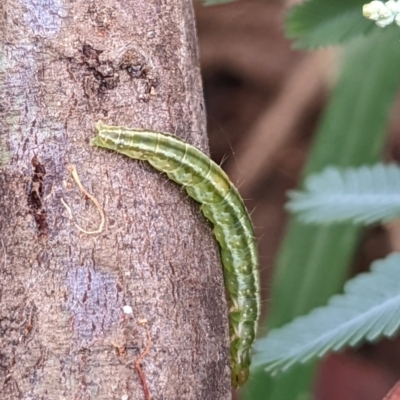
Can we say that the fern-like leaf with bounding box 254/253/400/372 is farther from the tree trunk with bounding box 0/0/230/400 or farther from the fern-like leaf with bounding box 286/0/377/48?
the fern-like leaf with bounding box 286/0/377/48

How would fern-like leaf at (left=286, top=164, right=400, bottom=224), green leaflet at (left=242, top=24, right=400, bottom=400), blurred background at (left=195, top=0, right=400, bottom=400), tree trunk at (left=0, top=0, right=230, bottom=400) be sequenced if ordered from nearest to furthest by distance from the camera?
tree trunk at (left=0, top=0, right=230, bottom=400), fern-like leaf at (left=286, top=164, right=400, bottom=224), green leaflet at (left=242, top=24, right=400, bottom=400), blurred background at (left=195, top=0, right=400, bottom=400)

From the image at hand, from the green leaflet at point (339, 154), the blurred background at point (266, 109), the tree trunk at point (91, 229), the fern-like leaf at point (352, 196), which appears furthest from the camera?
the blurred background at point (266, 109)

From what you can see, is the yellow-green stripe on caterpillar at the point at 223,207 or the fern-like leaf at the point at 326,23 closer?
the yellow-green stripe on caterpillar at the point at 223,207

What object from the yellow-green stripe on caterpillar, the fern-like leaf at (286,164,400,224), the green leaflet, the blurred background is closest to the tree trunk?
the yellow-green stripe on caterpillar


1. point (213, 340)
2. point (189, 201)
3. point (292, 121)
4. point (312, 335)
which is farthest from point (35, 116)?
point (292, 121)

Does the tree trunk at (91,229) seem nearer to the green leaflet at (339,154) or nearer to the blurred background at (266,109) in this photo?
the green leaflet at (339,154)

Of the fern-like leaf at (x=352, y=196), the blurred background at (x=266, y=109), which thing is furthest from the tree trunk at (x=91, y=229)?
the blurred background at (x=266, y=109)

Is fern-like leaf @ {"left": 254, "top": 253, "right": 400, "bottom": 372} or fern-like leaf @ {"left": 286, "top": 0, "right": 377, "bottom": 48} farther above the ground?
fern-like leaf @ {"left": 286, "top": 0, "right": 377, "bottom": 48}
